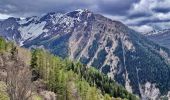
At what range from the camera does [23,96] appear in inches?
1977

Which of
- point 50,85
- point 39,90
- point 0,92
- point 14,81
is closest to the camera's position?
point 14,81

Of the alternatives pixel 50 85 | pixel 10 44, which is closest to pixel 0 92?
pixel 50 85

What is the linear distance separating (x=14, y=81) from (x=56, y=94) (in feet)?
330

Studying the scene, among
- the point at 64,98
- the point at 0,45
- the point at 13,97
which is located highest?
the point at 0,45

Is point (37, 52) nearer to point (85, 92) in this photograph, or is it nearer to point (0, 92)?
point (85, 92)

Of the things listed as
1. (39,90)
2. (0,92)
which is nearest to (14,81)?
(0,92)

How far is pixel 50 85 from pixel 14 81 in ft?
349

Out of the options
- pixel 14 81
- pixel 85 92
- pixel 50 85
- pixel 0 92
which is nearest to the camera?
pixel 14 81

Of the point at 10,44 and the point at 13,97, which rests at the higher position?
the point at 10,44

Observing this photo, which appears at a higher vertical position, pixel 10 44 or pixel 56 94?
pixel 10 44

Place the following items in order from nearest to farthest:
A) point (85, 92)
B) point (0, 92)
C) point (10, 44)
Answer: point (0, 92) → point (85, 92) → point (10, 44)

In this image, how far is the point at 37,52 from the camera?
175000 millimetres

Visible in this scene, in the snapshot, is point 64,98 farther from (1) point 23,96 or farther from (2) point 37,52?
(1) point 23,96

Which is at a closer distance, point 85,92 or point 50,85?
point 50,85
